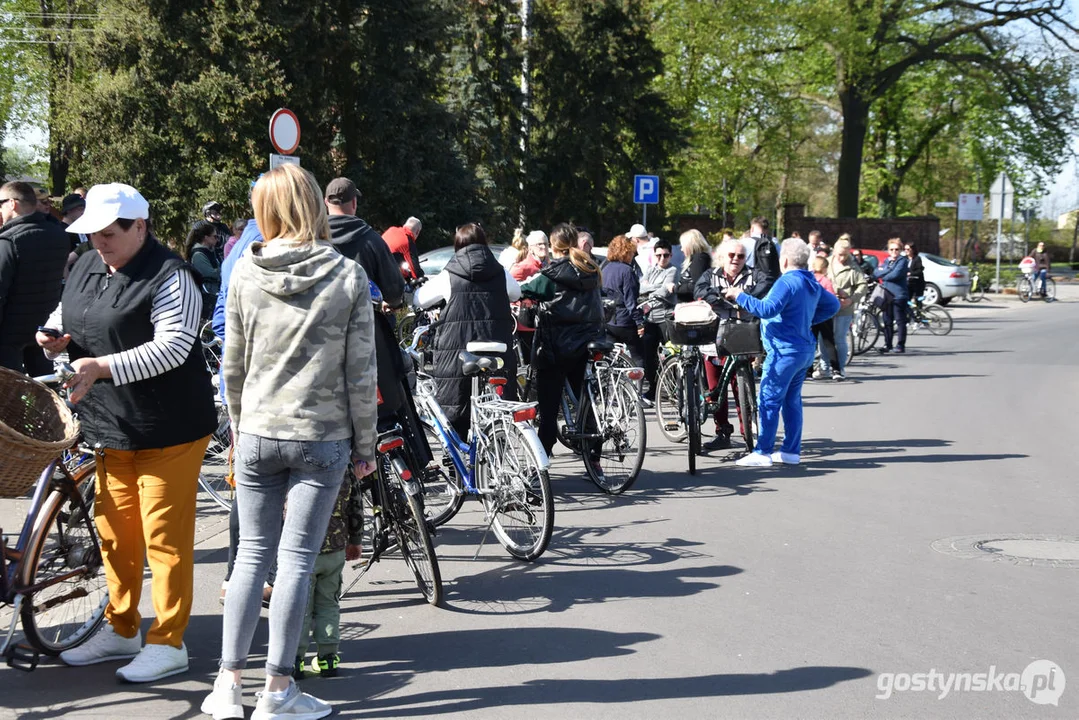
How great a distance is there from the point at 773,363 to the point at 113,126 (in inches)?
889

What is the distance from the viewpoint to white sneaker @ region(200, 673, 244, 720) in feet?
13.7

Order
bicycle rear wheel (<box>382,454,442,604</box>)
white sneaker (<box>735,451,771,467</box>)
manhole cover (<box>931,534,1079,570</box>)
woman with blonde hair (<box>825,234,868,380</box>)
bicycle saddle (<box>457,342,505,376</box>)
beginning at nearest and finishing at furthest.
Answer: bicycle rear wheel (<box>382,454,442,604</box>)
manhole cover (<box>931,534,1079,570</box>)
bicycle saddle (<box>457,342,505,376</box>)
white sneaker (<box>735,451,771,467</box>)
woman with blonde hair (<box>825,234,868,380</box>)

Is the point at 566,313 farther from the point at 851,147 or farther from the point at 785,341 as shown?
the point at 851,147

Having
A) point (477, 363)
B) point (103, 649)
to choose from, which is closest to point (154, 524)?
point (103, 649)

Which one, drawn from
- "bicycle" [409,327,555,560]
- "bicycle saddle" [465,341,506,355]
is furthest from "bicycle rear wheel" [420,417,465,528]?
"bicycle saddle" [465,341,506,355]

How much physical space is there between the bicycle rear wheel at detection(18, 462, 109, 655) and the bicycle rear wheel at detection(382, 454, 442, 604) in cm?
134

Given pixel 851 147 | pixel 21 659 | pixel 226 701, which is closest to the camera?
pixel 226 701

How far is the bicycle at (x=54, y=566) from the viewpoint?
473cm

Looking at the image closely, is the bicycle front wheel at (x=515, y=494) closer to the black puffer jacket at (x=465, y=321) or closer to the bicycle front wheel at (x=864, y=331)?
the black puffer jacket at (x=465, y=321)

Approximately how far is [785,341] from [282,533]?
20.3ft

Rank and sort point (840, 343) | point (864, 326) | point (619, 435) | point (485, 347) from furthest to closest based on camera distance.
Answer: point (864, 326), point (840, 343), point (619, 435), point (485, 347)

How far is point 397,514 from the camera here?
573cm

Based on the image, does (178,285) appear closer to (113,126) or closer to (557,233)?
(557,233)

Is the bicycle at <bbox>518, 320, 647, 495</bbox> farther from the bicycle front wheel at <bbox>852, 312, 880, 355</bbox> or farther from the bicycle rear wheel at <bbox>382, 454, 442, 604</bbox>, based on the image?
the bicycle front wheel at <bbox>852, 312, 880, 355</bbox>
